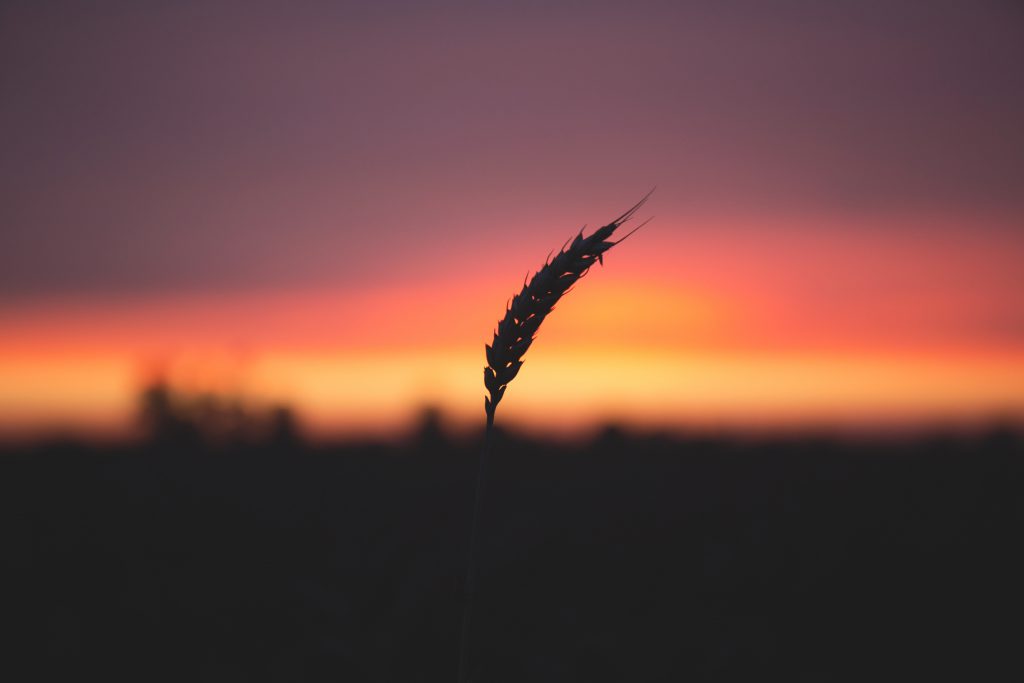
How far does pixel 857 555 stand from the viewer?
7.45 m

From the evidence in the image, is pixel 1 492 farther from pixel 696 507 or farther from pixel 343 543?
pixel 696 507

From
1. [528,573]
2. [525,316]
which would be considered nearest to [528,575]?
[528,573]

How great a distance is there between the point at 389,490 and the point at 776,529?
4796mm

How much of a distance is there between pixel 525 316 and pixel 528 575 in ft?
16.5

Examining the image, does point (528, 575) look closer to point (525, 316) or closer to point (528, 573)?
point (528, 573)

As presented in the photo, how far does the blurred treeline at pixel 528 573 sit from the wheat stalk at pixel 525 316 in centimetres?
379

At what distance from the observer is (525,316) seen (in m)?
2.54

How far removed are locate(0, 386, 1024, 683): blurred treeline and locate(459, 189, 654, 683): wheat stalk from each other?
3792 millimetres

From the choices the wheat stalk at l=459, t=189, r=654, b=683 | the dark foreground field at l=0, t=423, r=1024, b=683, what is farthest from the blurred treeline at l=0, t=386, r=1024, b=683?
the wheat stalk at l=459, t=189, r=654, b=683

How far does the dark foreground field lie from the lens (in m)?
5.85

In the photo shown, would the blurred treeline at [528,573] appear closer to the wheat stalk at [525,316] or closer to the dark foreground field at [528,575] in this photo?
the dark foreground field at [528,575]

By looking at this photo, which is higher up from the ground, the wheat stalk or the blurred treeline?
the wheat stalk

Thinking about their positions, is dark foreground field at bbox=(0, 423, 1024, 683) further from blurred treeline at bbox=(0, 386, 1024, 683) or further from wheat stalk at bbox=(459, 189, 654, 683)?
wheat stalk at bbox=(459, 189, 654, 683)

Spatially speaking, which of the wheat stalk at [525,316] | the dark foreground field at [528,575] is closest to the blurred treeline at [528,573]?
the dark foreground field at [528,575]
